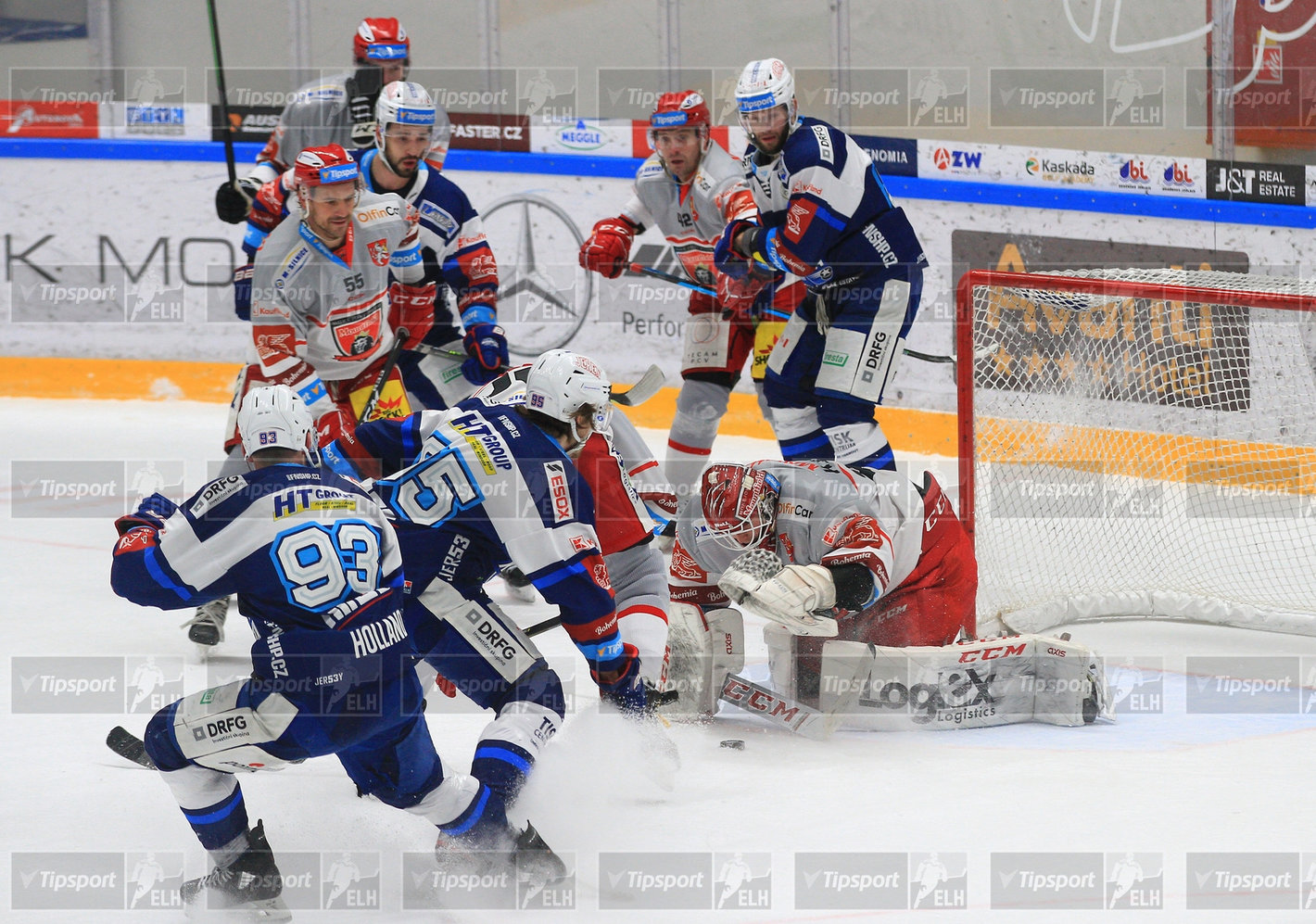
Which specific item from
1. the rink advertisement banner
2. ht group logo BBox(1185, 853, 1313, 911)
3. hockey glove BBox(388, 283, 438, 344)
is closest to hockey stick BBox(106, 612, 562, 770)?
ht group logo BBox(1185, 853, 1313, 911)

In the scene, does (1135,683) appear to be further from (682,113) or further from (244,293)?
(244,293)

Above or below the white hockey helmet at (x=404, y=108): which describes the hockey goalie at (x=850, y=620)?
below

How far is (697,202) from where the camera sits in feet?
18.7

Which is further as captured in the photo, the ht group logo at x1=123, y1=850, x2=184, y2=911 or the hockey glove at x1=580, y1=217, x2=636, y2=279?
the hockey glove at x1=580, y1=217, x2=636, y2=279

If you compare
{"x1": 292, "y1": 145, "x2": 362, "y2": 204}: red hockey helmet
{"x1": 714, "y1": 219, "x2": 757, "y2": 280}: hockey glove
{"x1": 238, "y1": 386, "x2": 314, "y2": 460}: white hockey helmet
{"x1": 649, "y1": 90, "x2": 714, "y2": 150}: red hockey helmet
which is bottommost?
{"x1": 238, "y1": 386, "x2": 314, "y2": 460}: white hockey helmet

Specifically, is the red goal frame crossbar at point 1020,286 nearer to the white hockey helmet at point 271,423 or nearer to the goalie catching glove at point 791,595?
the goalie catching glove at point 791,595

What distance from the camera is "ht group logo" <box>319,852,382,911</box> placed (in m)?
2.81

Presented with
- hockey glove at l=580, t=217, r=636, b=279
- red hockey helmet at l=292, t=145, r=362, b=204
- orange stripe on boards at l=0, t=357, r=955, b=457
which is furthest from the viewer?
orange stripe on boards at l=0, t=357, r=955, b=457

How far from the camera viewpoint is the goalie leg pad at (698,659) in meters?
3.86

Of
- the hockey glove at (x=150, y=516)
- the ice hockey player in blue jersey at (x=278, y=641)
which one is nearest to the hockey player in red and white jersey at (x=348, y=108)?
the hockey glove at (x=150, y=516)

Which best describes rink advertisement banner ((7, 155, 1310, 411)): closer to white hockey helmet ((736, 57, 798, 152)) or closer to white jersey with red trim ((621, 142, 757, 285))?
white jersey with red trim ((621, 142, 757, 285))

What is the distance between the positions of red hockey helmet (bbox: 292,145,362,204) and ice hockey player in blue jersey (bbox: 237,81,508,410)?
2.25ft

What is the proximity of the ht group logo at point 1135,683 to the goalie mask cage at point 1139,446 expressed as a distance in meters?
0.26

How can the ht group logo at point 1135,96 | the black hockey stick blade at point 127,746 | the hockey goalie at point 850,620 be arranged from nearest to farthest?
the black hockey stick blade at point 127,746 → the hockey goalie at point 850,620 → the ht group logo at point 1135,96
